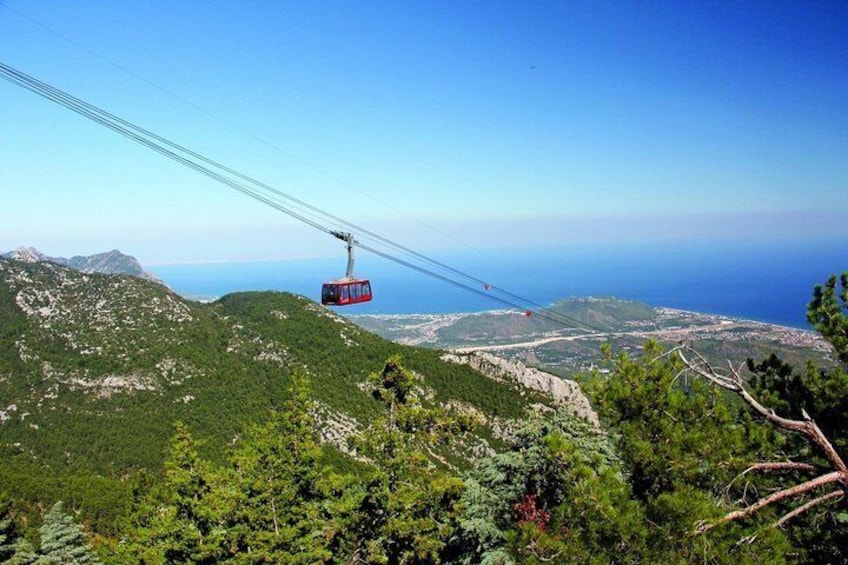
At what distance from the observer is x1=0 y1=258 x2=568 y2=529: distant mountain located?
54344 mm

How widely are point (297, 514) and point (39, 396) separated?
202 feet

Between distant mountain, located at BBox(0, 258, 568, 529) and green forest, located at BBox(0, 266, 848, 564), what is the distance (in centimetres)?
1831

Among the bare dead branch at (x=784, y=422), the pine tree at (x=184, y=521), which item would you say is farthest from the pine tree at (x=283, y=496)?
the bare dead branch at (x=784, y=422)

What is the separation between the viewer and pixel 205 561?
18.1 meters

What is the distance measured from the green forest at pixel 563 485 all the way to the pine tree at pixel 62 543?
10 cm

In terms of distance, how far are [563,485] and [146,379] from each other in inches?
2604

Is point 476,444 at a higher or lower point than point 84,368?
lower

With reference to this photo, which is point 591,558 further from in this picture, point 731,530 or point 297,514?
point 297,514

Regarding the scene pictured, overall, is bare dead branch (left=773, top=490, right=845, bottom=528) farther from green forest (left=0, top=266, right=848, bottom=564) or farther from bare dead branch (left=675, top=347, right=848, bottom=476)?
bare dead branch (left=675, top=347, right=848, bottom=476)

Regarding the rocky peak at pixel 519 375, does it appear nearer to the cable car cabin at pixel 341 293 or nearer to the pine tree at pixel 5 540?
the cable car cabin at pixel 341 293

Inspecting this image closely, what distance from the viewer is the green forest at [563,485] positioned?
22.4 feet

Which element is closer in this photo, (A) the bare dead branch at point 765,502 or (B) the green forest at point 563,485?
(A) the bare dead branch at point 765,502

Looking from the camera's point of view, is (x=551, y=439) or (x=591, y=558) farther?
(x=551, y=439)

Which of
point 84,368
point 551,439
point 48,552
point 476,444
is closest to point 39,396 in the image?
point 84,368
